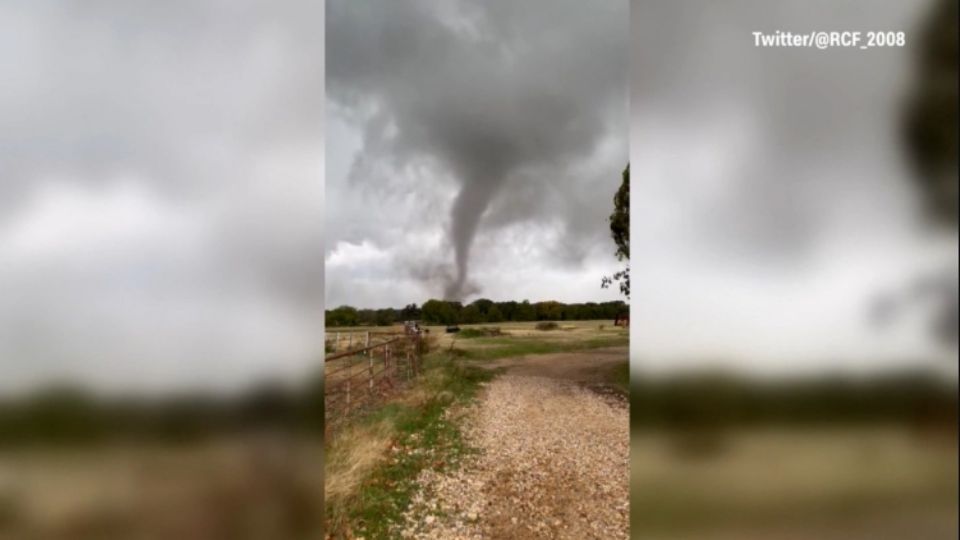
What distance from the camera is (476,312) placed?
3287 millimetres

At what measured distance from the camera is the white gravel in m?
2.29

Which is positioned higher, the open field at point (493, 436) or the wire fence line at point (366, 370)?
the wire fence line at point (366, 370)

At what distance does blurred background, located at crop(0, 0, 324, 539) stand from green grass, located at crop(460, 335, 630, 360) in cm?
228

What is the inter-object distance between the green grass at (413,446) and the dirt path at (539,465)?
0.28 feet

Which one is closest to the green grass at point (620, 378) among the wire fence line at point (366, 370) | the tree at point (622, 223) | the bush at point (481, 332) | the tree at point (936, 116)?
the tree at point (622, 223)

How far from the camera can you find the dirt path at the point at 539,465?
2.30m

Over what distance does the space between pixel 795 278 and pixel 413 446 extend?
2248 mm

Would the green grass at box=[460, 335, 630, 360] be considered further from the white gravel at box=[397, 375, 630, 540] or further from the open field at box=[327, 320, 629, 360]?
the white gravel at box=[397, 375, 630, 540]

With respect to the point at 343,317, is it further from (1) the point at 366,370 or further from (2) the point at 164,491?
(2) the point at 164,491

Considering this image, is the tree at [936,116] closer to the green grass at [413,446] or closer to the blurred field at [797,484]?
the blurred field at [797,484]

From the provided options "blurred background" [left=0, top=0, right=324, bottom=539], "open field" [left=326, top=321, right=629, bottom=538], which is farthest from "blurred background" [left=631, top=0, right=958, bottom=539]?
"blurred background" [left=0, top=0, right=324, bottom=539]

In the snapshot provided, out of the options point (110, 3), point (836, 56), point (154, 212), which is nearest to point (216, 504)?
point (154, 212)

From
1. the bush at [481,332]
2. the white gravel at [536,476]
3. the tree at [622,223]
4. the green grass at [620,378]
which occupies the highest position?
the tree at [622,223]

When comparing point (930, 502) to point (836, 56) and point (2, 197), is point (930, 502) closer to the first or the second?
point (836, 56)
